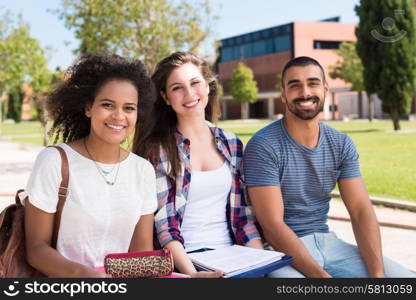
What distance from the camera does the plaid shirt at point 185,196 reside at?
3088 mm

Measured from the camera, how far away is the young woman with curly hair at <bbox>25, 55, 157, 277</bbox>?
2.49 m

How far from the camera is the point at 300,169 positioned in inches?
129

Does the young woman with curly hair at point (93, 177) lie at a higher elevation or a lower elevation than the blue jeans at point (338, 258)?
higher

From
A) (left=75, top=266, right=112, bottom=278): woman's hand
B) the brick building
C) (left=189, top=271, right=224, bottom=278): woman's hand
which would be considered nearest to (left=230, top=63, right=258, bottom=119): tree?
the brick building

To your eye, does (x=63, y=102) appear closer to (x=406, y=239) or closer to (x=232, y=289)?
(x=232, y=289)

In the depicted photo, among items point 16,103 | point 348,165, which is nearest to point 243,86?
point 16,103

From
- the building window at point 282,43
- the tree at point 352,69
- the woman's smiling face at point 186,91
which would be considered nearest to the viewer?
the woman's smiling face at point 186,91

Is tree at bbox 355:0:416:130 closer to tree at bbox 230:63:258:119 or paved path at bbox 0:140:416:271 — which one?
paved path at bbox 0:140:416:271

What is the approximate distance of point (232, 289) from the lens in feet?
7.87

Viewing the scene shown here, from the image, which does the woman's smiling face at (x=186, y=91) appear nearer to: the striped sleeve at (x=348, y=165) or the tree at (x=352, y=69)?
the striped sleeve at (x=348, y=165)

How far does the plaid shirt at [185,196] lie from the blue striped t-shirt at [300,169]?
90 mm

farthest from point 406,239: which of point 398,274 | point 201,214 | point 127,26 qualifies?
point 127,26

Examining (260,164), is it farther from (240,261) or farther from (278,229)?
(240,261)

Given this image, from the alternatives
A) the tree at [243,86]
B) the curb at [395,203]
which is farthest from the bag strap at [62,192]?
the tree at [243,86]
